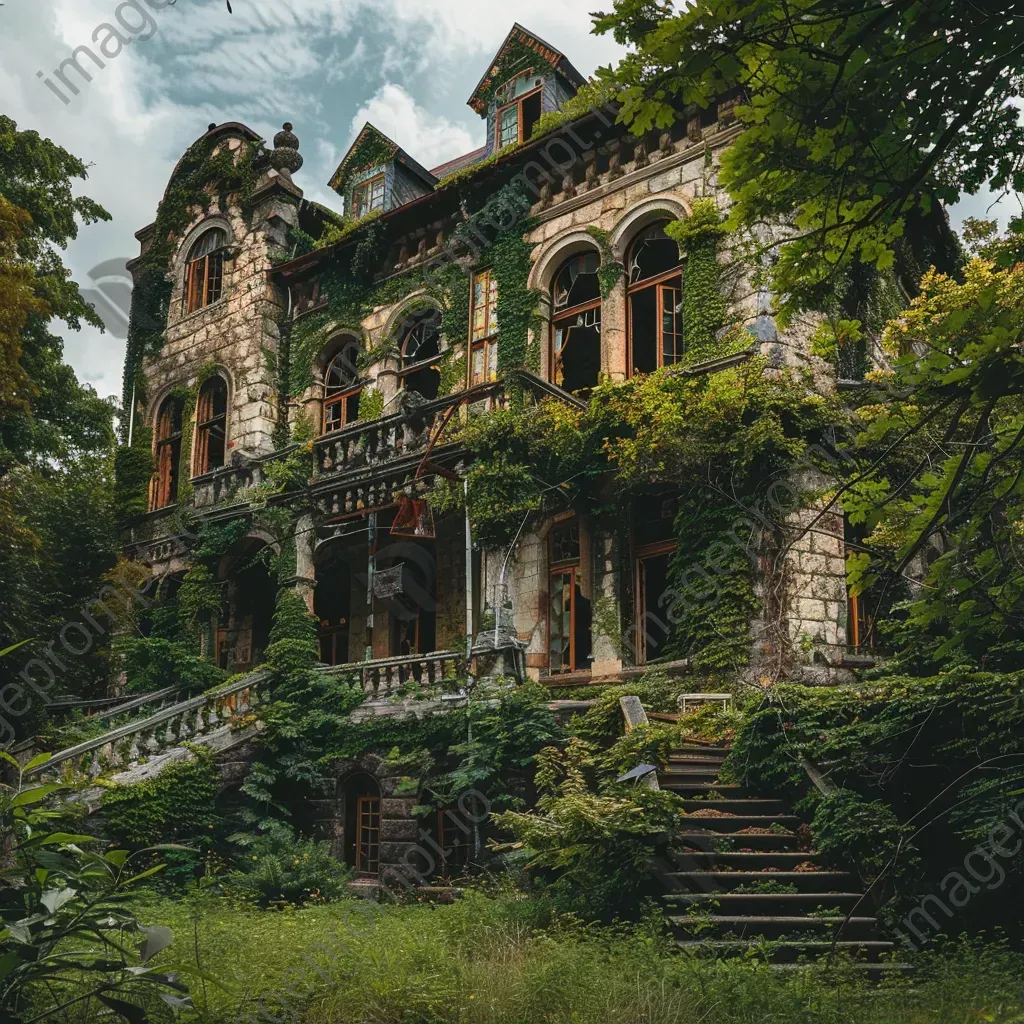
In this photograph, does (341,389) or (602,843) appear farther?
(341,389)

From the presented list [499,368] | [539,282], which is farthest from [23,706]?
[539,282]

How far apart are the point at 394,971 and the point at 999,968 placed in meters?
4.24

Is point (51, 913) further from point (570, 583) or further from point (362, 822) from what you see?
point (570, 583)

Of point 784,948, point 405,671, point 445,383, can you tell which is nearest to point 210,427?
→ point 445,383

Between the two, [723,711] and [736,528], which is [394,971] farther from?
[736,528]

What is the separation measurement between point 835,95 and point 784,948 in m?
6.10

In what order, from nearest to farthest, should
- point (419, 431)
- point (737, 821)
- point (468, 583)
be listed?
point (737, 821) → point (468, 583) → point (419, 431)

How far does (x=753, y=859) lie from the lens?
32.1ft

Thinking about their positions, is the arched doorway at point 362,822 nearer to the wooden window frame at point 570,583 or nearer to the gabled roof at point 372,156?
the wooden window frame at point 570,583

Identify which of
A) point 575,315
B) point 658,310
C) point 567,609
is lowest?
point 567,609

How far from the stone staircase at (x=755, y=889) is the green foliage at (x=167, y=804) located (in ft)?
23.9

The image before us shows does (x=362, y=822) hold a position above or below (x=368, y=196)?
below

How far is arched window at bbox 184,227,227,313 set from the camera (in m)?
24.4

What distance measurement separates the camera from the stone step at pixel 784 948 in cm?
801
